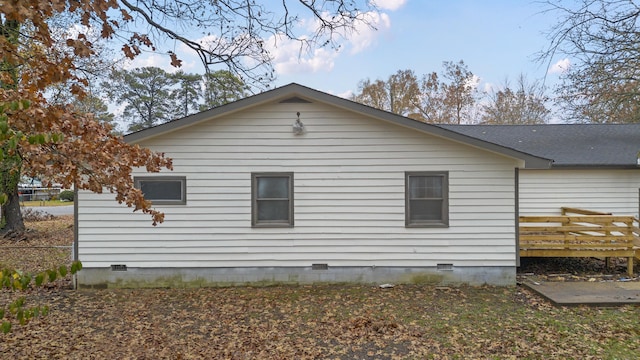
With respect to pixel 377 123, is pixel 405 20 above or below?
above

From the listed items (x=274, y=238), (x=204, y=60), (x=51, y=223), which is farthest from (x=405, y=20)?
(x=51, y=223)

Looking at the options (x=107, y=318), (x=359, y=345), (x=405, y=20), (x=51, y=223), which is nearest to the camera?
(x=359, y=345)

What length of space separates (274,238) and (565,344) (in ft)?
16.0

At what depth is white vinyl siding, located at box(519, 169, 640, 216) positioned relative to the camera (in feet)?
37.1

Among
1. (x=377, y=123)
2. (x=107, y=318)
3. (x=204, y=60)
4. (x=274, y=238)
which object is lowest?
(x=107, y=318)

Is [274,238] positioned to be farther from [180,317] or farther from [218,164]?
[180,317]

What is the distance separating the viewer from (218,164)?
7738mm

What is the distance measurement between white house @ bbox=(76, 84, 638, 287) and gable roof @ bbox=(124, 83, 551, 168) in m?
0.18

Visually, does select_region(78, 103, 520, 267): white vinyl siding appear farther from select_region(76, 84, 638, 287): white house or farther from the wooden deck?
the wooden deck

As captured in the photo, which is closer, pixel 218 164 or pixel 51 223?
pixel 218 164

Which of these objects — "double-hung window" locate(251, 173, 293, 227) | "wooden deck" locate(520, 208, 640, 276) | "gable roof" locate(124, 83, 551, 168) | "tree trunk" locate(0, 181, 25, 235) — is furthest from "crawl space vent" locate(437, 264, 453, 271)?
"tree trunk" locate(0, 181, 25, 235)

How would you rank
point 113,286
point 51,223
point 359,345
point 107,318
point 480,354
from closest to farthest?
point 480,354 → point 359,345 → point 107,318 → point 113,286 → point 51,223

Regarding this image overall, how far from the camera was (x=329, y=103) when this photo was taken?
7.62 metres

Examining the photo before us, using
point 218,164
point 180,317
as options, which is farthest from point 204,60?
point 180,317
